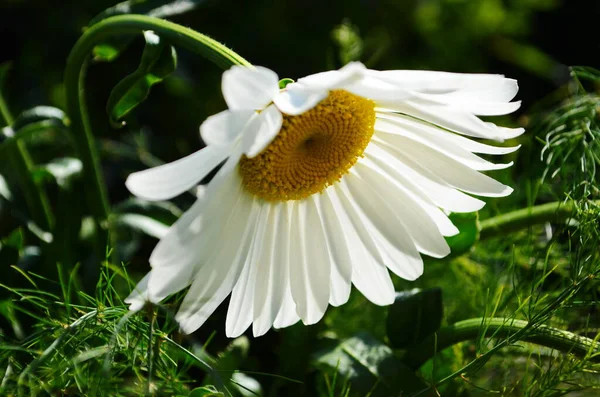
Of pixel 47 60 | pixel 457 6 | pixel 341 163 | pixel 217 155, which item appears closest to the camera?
pixel 217 155

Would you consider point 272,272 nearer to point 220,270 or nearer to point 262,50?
point 220,270

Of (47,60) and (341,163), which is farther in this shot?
(47,60)

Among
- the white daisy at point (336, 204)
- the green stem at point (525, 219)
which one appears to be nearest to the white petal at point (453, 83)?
the white daisy at point (336, 204)

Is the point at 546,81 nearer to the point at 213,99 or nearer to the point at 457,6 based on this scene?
the point at 457,6

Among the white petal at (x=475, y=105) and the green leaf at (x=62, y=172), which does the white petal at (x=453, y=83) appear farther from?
the green leaf at (x=62, y=172)

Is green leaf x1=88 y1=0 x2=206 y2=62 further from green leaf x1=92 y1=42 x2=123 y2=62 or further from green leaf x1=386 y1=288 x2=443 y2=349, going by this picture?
green leaf x1=386 y1=288 x2=443 y2=349

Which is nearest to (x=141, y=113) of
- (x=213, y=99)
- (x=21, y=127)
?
(x=213, y=99)

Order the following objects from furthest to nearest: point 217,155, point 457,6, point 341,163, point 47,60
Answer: point 457,6 < point 47,60 < point 341,163 < point 217,155

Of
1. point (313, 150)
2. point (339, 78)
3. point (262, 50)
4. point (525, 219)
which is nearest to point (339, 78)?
point (339, 78)
